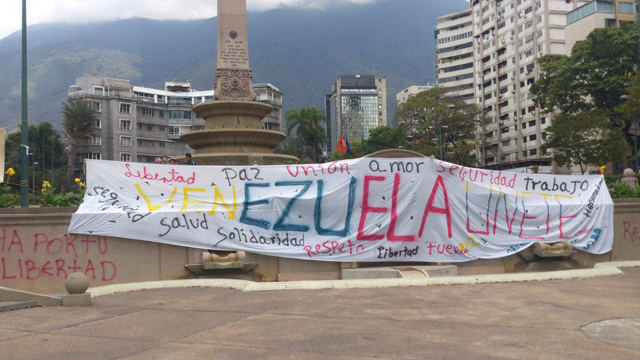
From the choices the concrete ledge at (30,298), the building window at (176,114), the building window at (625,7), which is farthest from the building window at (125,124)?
the concrete ledge at (30,298)

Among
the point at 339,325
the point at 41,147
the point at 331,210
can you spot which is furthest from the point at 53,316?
the point at 41,147

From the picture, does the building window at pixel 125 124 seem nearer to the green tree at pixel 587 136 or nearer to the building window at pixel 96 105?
the building window at pixel 96 105

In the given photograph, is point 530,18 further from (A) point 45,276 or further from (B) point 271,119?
(A) point 45,276

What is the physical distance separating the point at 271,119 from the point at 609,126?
60.6 m

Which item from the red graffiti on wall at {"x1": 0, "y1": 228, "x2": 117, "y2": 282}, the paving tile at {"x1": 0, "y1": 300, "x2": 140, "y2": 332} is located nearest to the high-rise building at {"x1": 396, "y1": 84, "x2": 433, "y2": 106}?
the red graffiti on wall at {"x1": 0, "y1": 228, "x2": 117, "y2": 282}

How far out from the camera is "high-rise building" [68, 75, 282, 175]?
8950 centimetres

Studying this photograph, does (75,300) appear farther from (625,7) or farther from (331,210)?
(625,7)

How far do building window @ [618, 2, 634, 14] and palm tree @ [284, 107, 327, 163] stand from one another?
158 feet

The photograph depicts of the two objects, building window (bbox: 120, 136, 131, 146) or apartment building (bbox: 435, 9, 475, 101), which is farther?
apartment building (bbox: 435, 9, 475, 101)

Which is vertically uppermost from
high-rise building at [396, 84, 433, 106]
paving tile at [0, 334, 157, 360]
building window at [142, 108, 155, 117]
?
high-rise building at [396, 84, 433, 106]

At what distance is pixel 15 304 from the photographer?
787cm

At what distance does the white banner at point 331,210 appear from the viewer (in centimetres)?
1051

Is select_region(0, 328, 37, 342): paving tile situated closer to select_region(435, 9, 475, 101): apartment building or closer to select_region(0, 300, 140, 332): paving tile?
select_region(0, 300, 140, 332): paving tile

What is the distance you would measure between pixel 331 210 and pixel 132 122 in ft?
288
